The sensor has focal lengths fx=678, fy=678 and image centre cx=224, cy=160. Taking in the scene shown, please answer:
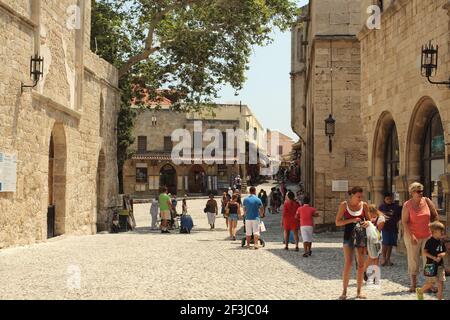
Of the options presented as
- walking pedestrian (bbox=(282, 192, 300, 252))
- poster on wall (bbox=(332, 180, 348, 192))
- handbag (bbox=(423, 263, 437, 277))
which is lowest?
handbag (bbox=(423, 263, 437, 277))

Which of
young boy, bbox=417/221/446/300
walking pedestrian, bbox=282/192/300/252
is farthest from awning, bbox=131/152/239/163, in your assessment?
young boy, bbox=417/221/446/300

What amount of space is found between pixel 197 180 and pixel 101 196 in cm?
3481

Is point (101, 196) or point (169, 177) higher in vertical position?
point (169, 177)

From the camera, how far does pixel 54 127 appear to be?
18.4m

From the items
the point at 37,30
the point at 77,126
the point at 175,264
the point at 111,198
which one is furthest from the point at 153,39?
the point at 175,264

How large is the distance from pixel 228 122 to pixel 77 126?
3892 centimetres

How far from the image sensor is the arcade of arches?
13.1 metres

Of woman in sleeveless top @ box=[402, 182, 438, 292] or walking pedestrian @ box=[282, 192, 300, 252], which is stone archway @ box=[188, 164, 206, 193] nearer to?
walking pedestrian @ box=[282, 192, 300, 252]

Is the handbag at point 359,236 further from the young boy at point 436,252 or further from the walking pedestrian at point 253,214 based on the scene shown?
the walking pedestrian at point 253,214

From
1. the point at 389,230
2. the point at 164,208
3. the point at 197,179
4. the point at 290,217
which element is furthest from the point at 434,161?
the point at 197,179

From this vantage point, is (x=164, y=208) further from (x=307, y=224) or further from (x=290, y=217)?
(x=307, y=224)

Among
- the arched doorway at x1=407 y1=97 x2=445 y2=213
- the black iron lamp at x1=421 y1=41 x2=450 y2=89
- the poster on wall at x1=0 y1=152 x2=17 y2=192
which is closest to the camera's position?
the black iron lamp at x1=421 y1=41 x2=450 y2=89

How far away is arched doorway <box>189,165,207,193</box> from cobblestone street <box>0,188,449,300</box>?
40.4 meters
